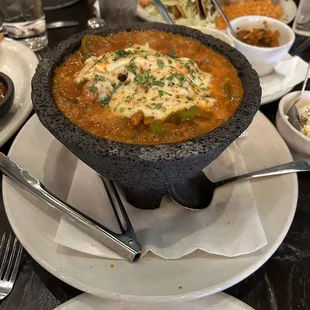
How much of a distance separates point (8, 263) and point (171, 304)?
473mm

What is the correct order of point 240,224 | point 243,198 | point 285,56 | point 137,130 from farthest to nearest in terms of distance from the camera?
point 285,56
point 243,198
point 240,224
point 137,130

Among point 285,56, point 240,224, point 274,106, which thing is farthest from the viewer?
point 285,56

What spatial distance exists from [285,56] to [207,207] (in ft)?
3.55

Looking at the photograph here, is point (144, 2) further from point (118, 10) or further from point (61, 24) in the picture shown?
point (61, 24)

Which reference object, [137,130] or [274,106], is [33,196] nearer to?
[137,130]

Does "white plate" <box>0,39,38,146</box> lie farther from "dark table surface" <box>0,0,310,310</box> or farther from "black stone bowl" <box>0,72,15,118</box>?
"dark table surface" <box>0,0,310,310</box>

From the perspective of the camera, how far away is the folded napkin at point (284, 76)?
1.78 metres

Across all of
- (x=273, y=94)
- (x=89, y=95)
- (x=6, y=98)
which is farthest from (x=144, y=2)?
(x=89, y=95)

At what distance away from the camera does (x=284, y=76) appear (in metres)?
1.85

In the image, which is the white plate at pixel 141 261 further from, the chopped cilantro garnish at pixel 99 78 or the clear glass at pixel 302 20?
the clear glass at pixel 302 20

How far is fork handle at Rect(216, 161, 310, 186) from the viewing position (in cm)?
129

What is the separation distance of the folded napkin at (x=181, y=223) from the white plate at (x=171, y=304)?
4.5 inches

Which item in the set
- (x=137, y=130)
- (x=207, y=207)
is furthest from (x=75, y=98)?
(x=207, y=207)

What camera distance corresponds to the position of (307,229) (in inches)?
51.9
